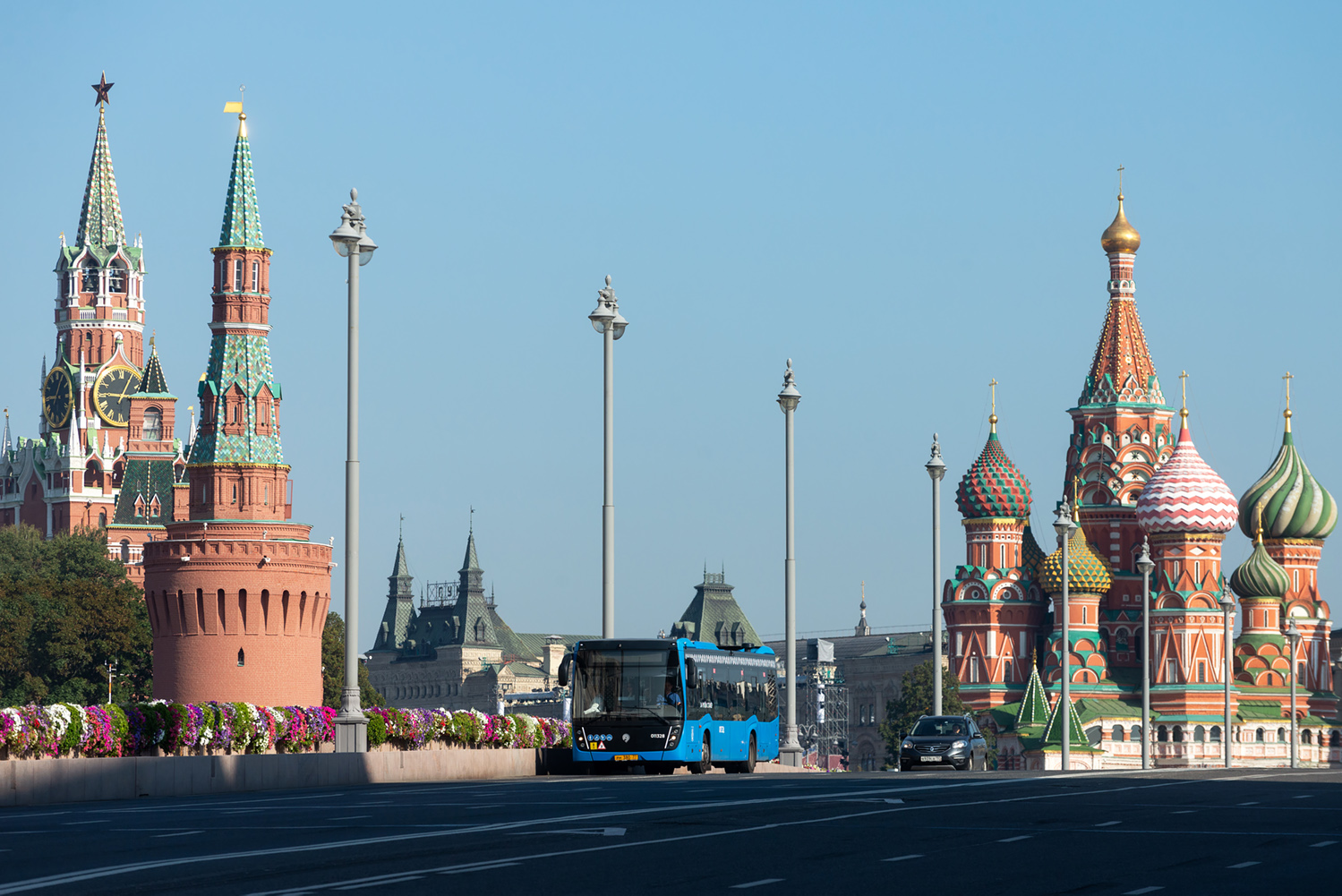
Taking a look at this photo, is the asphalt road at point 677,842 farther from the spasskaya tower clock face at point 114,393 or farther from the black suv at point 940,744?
the spasskaya tower clock face at point 114,393

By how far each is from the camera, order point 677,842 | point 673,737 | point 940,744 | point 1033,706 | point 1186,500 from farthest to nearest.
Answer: point 1186,500 → point 1033,706 → point 940,744 → point 673,737 → point 677,842

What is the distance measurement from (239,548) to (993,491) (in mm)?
48351

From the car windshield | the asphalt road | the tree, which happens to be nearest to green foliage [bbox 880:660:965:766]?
the tree

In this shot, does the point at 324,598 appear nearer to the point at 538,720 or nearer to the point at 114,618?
the point at 114,618

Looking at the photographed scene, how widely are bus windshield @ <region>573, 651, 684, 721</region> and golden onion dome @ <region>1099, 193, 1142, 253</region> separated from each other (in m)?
105

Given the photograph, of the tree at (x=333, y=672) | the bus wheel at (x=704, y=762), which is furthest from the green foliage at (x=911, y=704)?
the bus wheel at (x=704, y=762)

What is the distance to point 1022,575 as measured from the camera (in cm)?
13188

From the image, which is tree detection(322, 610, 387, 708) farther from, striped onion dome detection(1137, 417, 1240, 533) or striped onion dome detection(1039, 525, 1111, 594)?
striped onion dome detection(1137, 417, 1240, 533)

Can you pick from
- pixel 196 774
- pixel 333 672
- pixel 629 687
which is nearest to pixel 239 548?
pixel 333 672

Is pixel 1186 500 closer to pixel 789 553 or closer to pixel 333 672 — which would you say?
pixel 333 672

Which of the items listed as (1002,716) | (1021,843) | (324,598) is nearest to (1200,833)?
(1021,843)

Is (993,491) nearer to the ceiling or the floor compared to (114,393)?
nearer to the floor

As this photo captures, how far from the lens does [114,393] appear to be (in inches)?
7589

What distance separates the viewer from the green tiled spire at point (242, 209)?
105 metres
